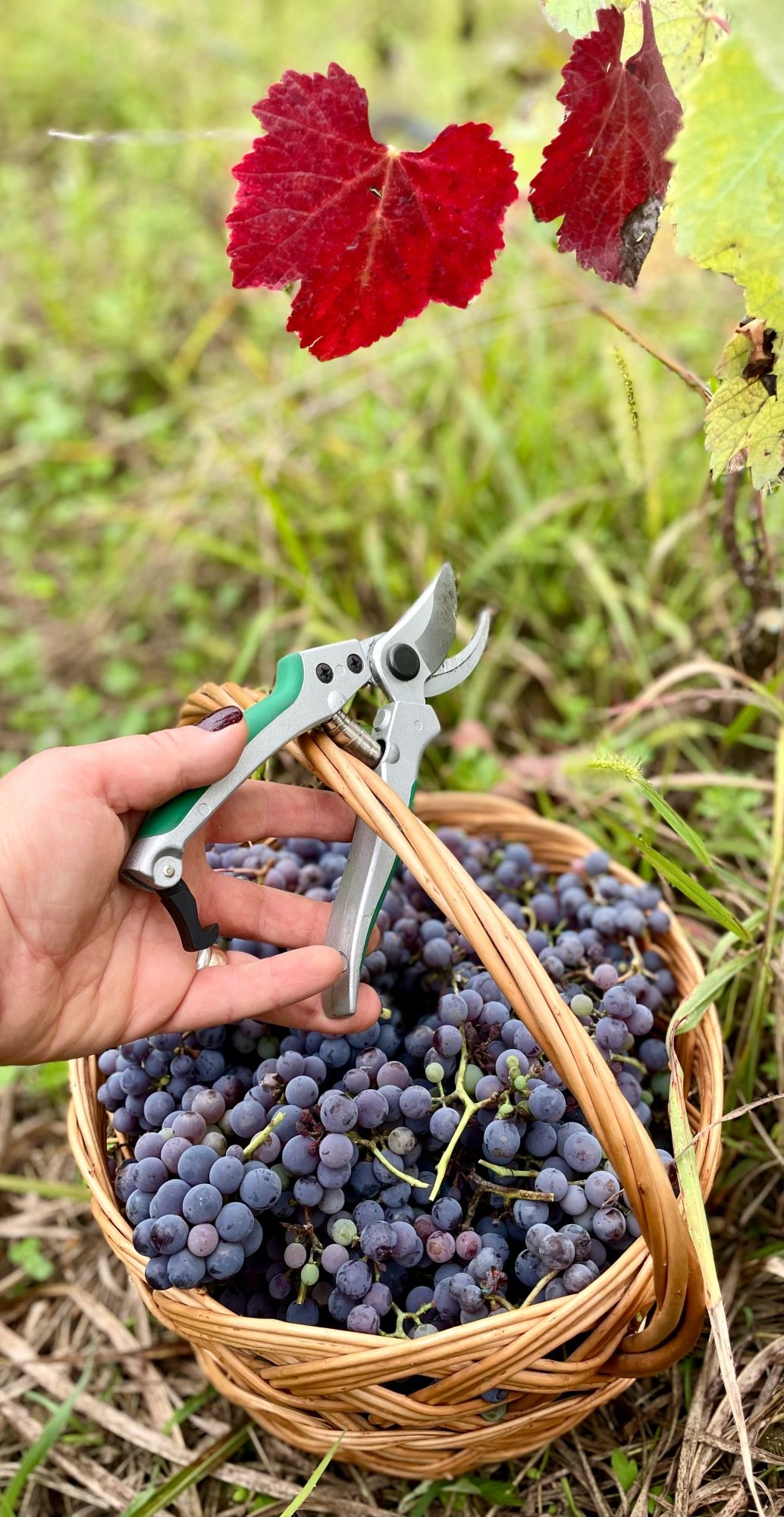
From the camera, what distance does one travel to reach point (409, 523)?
8.05 ft

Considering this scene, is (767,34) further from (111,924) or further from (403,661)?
(111,924)

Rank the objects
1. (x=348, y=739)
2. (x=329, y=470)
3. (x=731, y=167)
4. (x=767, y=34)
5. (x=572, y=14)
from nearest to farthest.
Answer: (x=767, y=34) → (x=731, y=167) → (x=572, y=14) → (x=348, y=739) → (x=329, y=470)

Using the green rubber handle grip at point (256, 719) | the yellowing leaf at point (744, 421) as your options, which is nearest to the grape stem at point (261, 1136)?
the green rubber handle grip at point (256, 719)

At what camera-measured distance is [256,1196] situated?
1.05 meters

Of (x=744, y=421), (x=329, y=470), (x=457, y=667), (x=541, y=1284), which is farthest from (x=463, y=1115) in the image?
(x=329, y=470)

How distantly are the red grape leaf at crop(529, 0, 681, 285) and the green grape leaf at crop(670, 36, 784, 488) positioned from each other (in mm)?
153

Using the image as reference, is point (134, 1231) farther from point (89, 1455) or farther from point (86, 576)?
point (86, 576)

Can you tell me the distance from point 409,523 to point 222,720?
1.47 m

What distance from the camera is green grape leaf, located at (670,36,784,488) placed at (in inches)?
31.9

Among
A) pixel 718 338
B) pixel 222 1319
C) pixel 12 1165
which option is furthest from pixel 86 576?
pixel 222 1319

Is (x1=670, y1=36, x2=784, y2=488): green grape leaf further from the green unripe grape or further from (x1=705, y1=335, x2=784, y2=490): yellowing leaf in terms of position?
the green unripe grape

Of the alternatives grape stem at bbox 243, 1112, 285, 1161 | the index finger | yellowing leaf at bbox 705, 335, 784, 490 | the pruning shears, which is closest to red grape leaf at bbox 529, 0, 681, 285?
yellowing leaf at bbox 705, 335, 784, 490

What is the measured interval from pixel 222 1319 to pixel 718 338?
2.69 m

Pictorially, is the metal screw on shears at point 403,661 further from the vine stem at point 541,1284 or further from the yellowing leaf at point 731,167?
the vine stem at point 541,1284
